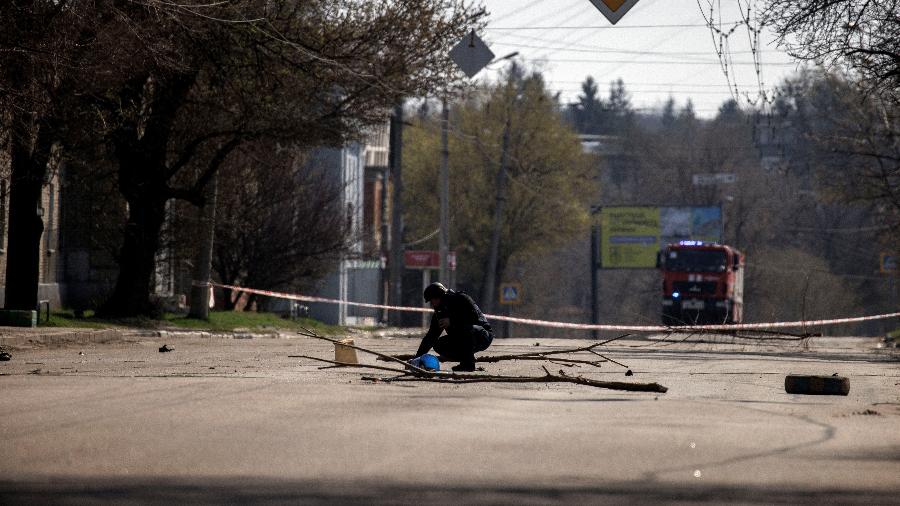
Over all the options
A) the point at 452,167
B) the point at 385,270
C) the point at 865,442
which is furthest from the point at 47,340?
the point at 385,270

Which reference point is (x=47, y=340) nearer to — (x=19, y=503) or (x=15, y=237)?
(x=15, y=237)

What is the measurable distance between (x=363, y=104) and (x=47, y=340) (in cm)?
1215

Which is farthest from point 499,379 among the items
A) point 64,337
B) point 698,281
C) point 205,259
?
point 698,281

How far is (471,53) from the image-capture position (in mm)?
33656

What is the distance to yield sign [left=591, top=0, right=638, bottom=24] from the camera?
49.0 feet

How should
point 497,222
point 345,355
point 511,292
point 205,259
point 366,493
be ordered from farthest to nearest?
point 497,222 → point 511,292 → point 205,259 → point 345,355 → point 366,493

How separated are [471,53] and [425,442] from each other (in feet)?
83.6

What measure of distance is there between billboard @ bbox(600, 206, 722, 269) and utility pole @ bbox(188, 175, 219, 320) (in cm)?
4170

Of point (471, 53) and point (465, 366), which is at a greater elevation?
point (471, 53)

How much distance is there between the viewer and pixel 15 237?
2888 centimetres

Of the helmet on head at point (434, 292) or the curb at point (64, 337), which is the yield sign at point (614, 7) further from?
the curb at point (64, 337)

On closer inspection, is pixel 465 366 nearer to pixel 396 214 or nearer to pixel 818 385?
pixel 818 385

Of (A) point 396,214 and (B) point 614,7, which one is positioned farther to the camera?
(A) point 396,214

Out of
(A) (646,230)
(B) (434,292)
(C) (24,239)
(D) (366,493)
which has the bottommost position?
(D) (366,493)
